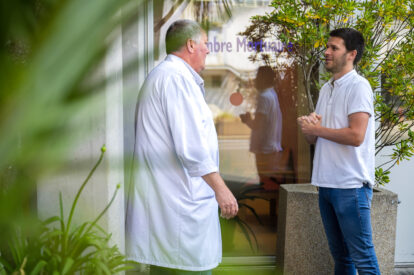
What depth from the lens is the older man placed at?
2336mm

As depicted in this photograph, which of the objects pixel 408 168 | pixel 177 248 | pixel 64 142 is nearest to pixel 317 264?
pixel 408 168

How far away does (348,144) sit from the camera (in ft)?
9.59

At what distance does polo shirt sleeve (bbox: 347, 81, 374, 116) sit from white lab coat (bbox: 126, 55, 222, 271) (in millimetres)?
944

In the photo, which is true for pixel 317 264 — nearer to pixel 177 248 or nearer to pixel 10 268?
pixel 177 248

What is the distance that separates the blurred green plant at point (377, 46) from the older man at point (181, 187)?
157 centimetres

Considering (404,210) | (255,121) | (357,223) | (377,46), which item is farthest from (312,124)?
(404,210)

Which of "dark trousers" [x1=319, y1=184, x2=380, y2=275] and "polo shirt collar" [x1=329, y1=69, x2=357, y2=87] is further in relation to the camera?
"polo shirt collar" [x1=329, y1=69, x2=357, y2=87]

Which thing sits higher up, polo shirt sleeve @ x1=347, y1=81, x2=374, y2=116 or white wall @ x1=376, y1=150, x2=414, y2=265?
polo shirt sleeve @ x1=347, y1=81, x2=374, y2=116

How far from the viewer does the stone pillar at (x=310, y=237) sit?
3.87 m

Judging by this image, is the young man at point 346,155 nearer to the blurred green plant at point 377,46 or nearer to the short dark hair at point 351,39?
the short dark hair at point 351,39

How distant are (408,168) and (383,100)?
2.55ft

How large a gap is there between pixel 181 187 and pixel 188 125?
0.32 metres

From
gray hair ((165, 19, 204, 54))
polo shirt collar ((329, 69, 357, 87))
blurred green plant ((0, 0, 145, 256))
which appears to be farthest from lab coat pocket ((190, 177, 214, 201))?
blurred green plant ((0, 0, 145, 256))

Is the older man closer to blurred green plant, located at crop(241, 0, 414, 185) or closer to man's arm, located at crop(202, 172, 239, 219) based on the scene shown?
man's arm, located at crop(202, 172, 239, 219)
